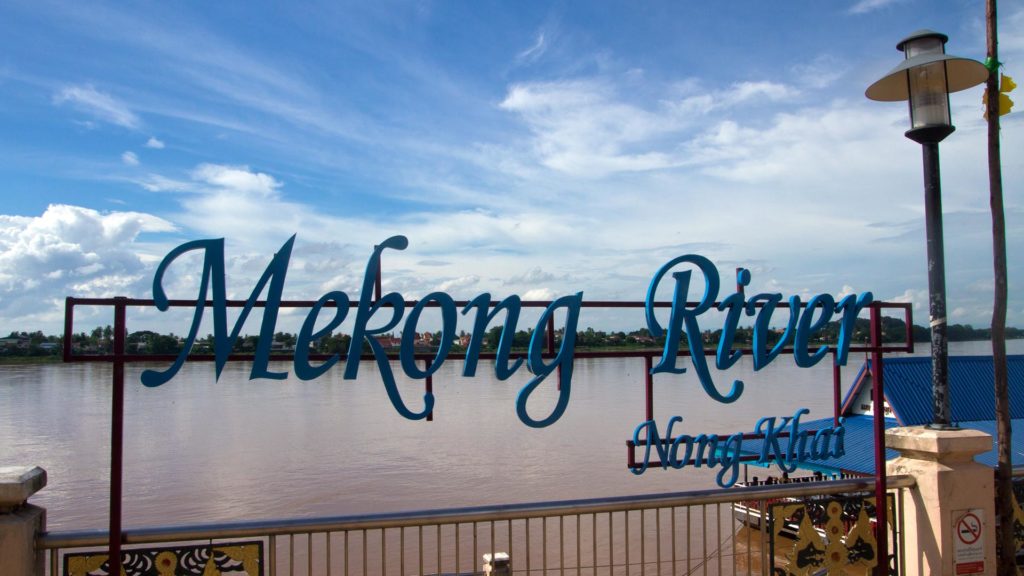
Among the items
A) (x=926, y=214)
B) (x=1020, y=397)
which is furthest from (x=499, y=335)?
(x=1020, y=397)

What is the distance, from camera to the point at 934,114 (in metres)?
6.05

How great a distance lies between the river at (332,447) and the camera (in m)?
23.2

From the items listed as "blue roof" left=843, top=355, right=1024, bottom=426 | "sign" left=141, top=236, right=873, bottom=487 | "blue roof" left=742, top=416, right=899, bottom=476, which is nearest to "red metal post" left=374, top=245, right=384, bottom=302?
"sign" left=141, top=236, right=873, bottom=487

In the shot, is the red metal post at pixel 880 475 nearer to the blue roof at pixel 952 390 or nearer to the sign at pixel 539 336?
the sign at pixel 539 336

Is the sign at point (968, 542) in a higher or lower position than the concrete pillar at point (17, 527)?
lower

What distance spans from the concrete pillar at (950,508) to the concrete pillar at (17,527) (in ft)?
20.0

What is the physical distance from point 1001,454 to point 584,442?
26.0 meters

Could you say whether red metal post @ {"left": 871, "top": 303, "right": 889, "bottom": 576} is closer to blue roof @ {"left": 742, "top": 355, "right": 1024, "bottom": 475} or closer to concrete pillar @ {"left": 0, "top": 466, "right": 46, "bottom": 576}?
concrete pillar @ {"left": 0, "top": 466, "right": 46, "bottom": 576}

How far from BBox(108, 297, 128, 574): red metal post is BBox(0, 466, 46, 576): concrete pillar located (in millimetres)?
411

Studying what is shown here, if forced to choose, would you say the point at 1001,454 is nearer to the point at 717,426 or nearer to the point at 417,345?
the point at 417,345

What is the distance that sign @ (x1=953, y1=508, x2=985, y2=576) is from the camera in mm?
5801

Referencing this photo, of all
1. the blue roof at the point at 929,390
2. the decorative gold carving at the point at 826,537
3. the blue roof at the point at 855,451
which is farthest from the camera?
the blue roof at the point at 929,390

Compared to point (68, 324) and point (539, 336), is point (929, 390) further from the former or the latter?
point (68, 324)

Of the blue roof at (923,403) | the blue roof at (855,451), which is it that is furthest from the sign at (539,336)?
the blue roof at (923,403)
